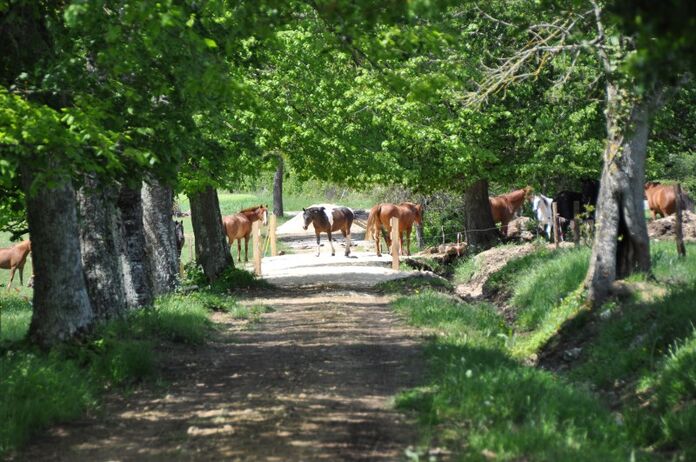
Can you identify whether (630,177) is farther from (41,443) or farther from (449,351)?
(41,443)

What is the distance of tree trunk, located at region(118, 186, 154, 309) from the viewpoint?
19.3 metres

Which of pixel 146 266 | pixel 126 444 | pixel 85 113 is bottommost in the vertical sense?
pixel 126 444

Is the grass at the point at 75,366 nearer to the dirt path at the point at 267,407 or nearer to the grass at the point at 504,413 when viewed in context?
the dirt path at the point at 267,407

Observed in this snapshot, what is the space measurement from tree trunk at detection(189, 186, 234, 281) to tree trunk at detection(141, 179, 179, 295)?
11.7 feet

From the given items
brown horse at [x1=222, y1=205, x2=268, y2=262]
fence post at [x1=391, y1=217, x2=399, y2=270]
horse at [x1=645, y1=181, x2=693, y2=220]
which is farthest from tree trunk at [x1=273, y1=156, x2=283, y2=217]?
fence post at [x1=391, y1=217, x2=399, y2=270]

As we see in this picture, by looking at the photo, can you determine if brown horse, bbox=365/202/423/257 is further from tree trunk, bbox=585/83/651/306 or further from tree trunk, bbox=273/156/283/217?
tree trunk, bbox=273/156/283/217

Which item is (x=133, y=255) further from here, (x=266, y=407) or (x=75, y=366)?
(x=266, y=407)

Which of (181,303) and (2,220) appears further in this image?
(2,220)

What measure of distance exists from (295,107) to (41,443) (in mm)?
18301

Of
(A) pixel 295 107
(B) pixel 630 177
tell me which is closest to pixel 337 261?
(A) pixel 295 107

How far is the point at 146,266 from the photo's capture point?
19797mm

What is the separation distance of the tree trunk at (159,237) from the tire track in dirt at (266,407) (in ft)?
24.6

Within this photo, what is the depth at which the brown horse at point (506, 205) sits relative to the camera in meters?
A: 39.6

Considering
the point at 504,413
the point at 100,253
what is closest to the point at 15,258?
the point at 100,253
